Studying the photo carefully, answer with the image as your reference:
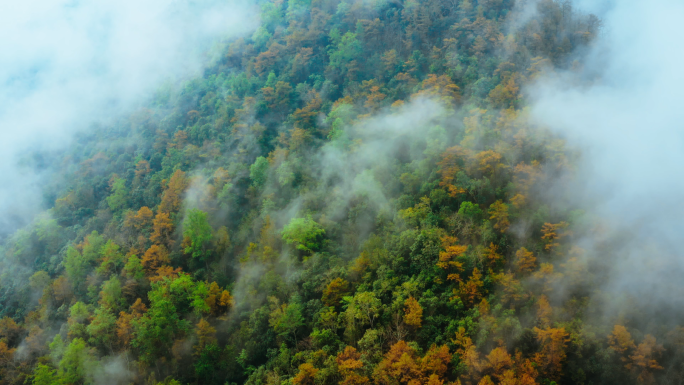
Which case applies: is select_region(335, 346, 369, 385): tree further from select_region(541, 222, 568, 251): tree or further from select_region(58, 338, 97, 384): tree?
select_region(58, 338, 97, 384): tree

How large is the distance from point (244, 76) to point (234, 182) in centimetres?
2223

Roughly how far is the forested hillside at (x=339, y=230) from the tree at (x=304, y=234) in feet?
0.64

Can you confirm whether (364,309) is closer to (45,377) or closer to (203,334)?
(203,334)

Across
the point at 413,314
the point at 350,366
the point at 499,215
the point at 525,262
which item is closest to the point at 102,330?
the point at 350,366

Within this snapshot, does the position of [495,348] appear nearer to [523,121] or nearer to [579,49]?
[523,121]

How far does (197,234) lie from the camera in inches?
1714

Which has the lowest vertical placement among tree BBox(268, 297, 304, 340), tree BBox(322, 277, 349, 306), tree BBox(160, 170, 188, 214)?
tree BBox(268, 297, 304, 340)

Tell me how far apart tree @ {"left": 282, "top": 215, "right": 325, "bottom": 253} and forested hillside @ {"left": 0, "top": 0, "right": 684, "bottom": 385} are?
196 millimetres

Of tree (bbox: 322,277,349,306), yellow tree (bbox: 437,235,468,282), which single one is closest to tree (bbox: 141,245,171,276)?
tree (bbox: 322,277,349,306)

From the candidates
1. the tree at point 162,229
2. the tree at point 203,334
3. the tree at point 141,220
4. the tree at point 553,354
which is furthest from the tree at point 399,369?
the tree at point 141,220

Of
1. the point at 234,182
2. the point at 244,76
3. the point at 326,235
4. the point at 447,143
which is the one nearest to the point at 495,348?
the point at 326,235

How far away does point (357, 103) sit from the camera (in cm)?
5272

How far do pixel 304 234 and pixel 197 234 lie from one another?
1321 cm

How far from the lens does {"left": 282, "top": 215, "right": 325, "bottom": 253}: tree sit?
1478 inches
